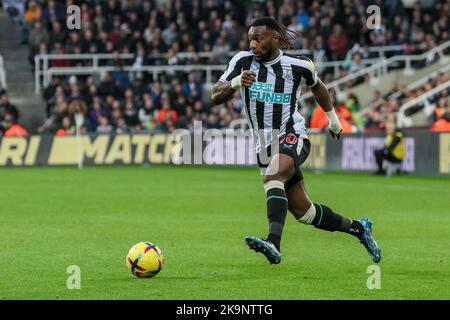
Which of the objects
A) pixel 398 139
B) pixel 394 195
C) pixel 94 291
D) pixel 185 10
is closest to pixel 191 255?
pixel 94 291

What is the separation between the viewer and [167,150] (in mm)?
30688

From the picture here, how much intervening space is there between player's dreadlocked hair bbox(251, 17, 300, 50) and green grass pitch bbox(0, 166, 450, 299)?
2.09 m

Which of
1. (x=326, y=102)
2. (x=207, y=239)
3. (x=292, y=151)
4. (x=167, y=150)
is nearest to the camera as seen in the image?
(x=292, y=151)

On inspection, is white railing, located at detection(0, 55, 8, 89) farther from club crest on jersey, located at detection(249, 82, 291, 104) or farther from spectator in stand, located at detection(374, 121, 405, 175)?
club crest on jersey, located at detection(249, 82, 291, 104)

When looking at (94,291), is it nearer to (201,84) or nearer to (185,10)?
(201,84)

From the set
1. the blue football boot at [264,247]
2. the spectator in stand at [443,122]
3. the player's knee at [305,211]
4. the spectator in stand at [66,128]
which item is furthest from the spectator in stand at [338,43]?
the blue football boot at [264,247]

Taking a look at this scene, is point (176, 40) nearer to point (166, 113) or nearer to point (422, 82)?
point (166, 113)

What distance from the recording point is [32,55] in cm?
3600

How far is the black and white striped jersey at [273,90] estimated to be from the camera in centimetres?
1070

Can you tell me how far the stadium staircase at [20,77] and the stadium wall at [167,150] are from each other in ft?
15.8

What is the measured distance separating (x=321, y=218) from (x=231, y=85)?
5.14ft

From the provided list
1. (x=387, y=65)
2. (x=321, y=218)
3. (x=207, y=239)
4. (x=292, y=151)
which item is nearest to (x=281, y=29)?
(x=292, y=151)

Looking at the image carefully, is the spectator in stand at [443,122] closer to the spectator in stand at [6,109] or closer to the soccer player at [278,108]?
the spectator in stand at [6,109]

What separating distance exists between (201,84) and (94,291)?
2606cm
